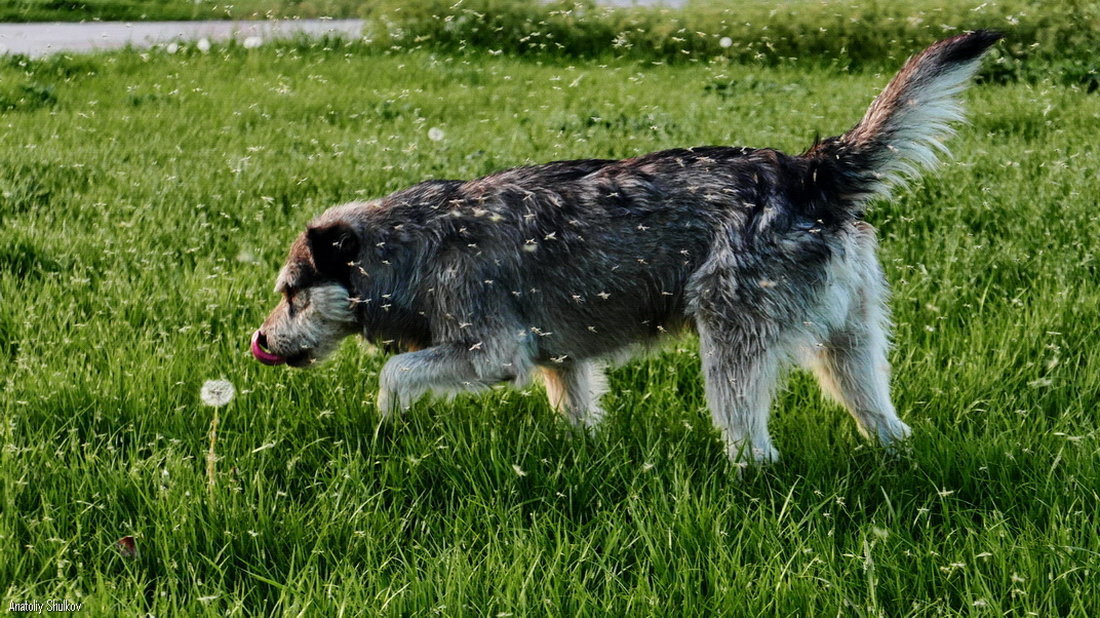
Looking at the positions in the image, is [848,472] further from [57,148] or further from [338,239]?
[57,148]

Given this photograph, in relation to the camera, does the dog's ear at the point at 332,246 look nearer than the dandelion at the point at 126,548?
No

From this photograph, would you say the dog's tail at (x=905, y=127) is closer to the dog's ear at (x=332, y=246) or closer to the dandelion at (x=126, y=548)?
the dog's ear at (x=332, y=246)

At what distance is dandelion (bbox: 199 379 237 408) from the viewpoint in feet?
12.2

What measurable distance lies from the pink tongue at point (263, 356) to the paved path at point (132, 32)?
338 inches

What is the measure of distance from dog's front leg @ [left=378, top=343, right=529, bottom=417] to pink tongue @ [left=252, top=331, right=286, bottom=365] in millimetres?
519

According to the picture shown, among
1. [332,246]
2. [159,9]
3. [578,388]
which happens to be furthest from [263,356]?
[159,9]

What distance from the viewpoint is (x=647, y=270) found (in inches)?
152

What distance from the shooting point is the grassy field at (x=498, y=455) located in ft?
10.00

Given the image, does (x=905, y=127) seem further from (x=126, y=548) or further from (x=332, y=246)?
(x=126, y=548)

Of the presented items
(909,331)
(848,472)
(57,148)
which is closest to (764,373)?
(848,472)

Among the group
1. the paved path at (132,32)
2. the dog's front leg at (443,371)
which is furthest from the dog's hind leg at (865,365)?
the paved path at (132,32)

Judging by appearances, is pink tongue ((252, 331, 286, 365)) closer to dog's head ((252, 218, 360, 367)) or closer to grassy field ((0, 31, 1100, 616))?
dog's head ((252, 218, 360, 367))

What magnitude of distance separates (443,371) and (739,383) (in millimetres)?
995

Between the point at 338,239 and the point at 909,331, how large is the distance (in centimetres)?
242
